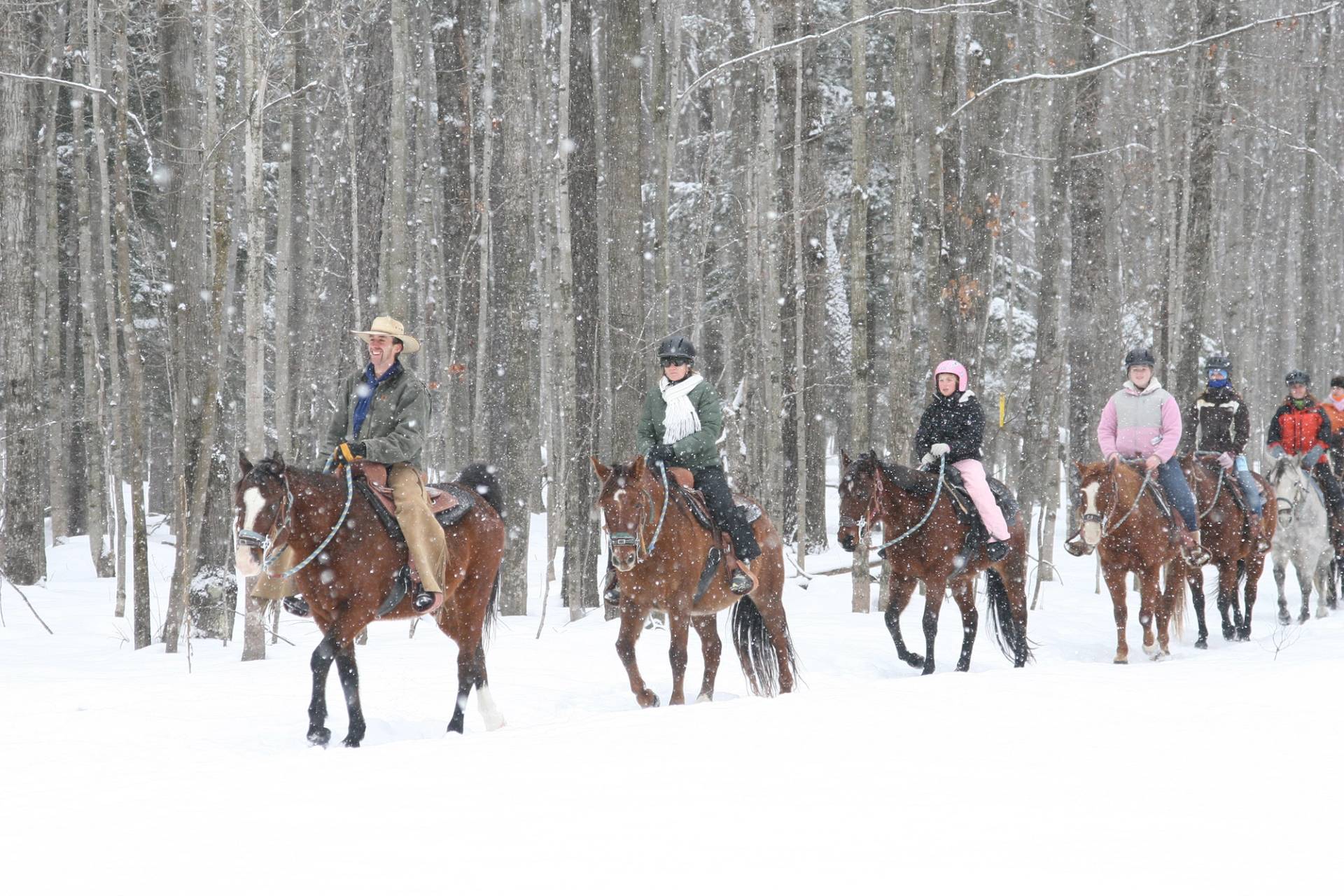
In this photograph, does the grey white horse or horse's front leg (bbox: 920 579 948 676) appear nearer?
horse's front leg (bbox: 920 579 948 676)

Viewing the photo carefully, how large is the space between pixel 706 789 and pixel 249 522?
3.03 meters

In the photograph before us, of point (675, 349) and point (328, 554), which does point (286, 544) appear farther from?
point (675, 349)

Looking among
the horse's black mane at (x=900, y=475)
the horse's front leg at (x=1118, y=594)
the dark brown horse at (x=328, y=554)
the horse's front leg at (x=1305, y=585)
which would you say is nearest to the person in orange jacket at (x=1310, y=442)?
the horse's front leg at (x=1305, y=585)

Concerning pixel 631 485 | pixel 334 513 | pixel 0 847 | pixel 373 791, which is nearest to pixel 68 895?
pixel 0 847

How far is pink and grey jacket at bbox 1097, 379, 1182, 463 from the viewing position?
1111 centimetres

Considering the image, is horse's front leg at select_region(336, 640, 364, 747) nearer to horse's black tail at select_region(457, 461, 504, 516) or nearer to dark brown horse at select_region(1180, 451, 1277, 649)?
horse's black tail at select_region(457, 461, 504, 516)

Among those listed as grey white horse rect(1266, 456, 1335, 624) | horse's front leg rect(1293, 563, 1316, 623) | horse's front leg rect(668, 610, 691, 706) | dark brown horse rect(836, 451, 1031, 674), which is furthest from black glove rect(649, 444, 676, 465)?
horse's front leg rect(1293, 563, 1316, 623)

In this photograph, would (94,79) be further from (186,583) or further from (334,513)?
(334,513)

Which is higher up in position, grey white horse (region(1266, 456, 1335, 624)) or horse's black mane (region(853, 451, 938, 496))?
horse's black mane (region(853, 451, 938, 496))

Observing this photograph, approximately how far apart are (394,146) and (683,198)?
15382 millimetres

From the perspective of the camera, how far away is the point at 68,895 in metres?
3.86

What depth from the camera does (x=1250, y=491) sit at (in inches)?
519

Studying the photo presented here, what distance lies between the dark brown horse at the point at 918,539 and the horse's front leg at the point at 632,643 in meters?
2.07

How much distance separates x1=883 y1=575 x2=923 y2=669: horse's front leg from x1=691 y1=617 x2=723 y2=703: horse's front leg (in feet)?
5.81
